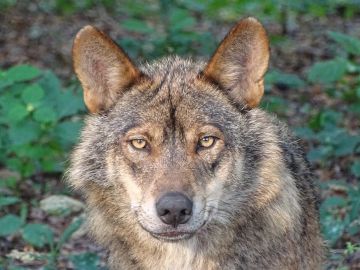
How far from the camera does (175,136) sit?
17.6 feet

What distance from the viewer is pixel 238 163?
217 inches

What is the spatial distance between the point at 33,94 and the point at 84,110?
2.30ft

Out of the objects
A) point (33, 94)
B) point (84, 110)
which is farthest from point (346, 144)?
point (33, 94)

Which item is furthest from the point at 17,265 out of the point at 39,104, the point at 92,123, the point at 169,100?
the point at 169,100

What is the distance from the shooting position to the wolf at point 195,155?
17.7 feet

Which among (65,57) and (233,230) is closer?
(233,230)

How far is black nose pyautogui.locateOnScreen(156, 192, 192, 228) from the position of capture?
5023 mm

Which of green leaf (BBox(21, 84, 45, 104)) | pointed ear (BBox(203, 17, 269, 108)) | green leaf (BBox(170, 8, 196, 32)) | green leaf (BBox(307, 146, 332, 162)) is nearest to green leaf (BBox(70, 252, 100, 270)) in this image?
green leaf (BBox(21, 84, 45, 104))

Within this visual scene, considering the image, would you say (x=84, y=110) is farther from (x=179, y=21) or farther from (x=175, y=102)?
(x=175, y=102)

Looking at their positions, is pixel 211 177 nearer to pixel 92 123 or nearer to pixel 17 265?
pixel 92 123

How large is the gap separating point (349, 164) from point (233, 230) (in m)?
4.09

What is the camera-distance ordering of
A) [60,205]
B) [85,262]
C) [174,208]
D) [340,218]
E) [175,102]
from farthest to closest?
1. [60,205]
2. [340,218]
3. [85,262]
4. [175,102]
5. [174,208]

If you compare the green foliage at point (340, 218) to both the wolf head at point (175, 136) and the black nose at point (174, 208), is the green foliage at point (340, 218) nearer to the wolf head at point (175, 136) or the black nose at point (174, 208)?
the wolf head at point (175, 136)

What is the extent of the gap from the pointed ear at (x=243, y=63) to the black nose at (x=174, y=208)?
0.93 metres
